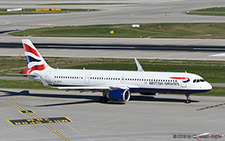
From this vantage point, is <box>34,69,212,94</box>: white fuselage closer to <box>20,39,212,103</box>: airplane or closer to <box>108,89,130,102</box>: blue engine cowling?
<box>20,39,212,103</box>: airplane

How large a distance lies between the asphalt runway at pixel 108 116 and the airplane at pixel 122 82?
6.02 feet

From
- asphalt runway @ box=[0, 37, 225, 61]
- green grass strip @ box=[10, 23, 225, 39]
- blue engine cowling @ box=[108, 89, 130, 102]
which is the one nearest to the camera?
blue engine cowling @ box=[108, 89, 130, 102]

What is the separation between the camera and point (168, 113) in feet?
182

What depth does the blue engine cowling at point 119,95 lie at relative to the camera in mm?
60000

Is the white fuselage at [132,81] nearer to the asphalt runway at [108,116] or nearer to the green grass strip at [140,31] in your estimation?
the asphalt runway at [108,116]

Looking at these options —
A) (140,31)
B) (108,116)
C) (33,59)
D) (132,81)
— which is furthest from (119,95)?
(140,31)

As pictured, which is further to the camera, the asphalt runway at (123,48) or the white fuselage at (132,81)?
the asphalt runway at (123,48)

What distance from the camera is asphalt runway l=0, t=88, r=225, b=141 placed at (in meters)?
44.9

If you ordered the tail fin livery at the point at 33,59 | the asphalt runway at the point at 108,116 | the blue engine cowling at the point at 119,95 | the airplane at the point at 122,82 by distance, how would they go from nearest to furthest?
the asphalt runway at the point at 108,116
the blue engine cowling at the point at 119,95
the airplane at the point at 122,82
the tail fin livery at the point at 33,59

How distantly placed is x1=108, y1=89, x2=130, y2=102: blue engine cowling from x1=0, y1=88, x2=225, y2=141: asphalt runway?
1049 millimetres

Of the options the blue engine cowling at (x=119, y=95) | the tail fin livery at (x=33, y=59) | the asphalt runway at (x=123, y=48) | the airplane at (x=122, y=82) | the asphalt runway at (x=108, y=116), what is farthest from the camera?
the asphalt runway at (x=123, y=48)

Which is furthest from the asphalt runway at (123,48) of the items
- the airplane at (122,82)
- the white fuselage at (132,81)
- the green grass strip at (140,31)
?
the white fuselage at (132,81)

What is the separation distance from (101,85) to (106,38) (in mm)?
73448

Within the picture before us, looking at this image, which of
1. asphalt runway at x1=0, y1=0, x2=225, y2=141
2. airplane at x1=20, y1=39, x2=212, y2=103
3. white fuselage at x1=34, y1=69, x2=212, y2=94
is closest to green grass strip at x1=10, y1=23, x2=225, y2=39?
asphalt runway at x1=0, y1=0, x2=225, y2=141
